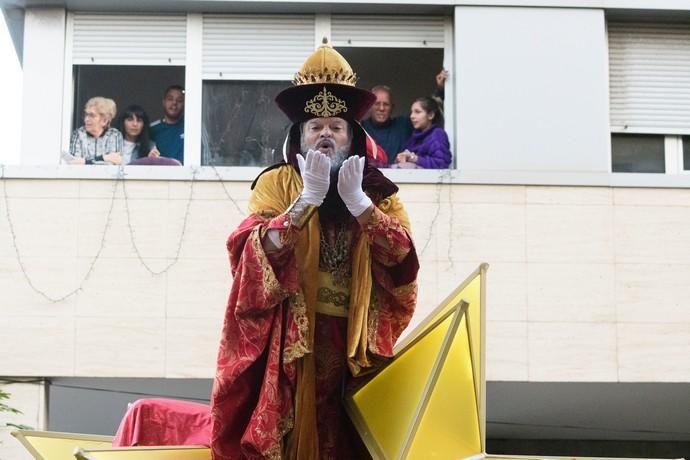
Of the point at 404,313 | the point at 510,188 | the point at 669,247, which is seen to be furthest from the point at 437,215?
the point at 404,313

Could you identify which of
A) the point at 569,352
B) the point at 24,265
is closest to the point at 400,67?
the point at 569,352

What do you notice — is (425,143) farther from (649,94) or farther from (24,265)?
(24,265)

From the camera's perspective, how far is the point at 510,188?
43.2ft

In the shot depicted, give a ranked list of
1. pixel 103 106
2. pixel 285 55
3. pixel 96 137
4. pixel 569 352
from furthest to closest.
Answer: pixel 285 55
pixel 103 106
pixel 96 137
pixel 569 352

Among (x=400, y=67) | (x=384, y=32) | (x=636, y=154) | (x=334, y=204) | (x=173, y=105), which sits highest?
(x=384, y=32)

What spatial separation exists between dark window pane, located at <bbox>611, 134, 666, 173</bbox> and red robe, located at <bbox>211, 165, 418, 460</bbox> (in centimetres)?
670

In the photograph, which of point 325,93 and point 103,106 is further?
point 103,106

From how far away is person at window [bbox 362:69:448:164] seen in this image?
13.0 metres

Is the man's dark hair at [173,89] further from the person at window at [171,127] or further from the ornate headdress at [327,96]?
the ornate headdress at [327,96]

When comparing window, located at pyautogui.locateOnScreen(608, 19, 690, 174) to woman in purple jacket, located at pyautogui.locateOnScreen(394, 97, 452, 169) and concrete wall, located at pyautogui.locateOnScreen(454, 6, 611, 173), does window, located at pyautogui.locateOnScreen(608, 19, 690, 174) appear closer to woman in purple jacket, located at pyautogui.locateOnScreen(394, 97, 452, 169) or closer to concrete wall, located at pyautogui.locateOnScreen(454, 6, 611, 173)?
concrete wall, located at pyautogui.locateOnScreen(454, 6, 611, 173)

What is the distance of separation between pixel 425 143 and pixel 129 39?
9.46ft

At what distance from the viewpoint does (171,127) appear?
535 inches

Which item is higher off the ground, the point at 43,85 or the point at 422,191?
the point at 43,85

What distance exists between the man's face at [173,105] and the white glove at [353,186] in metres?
6.70
